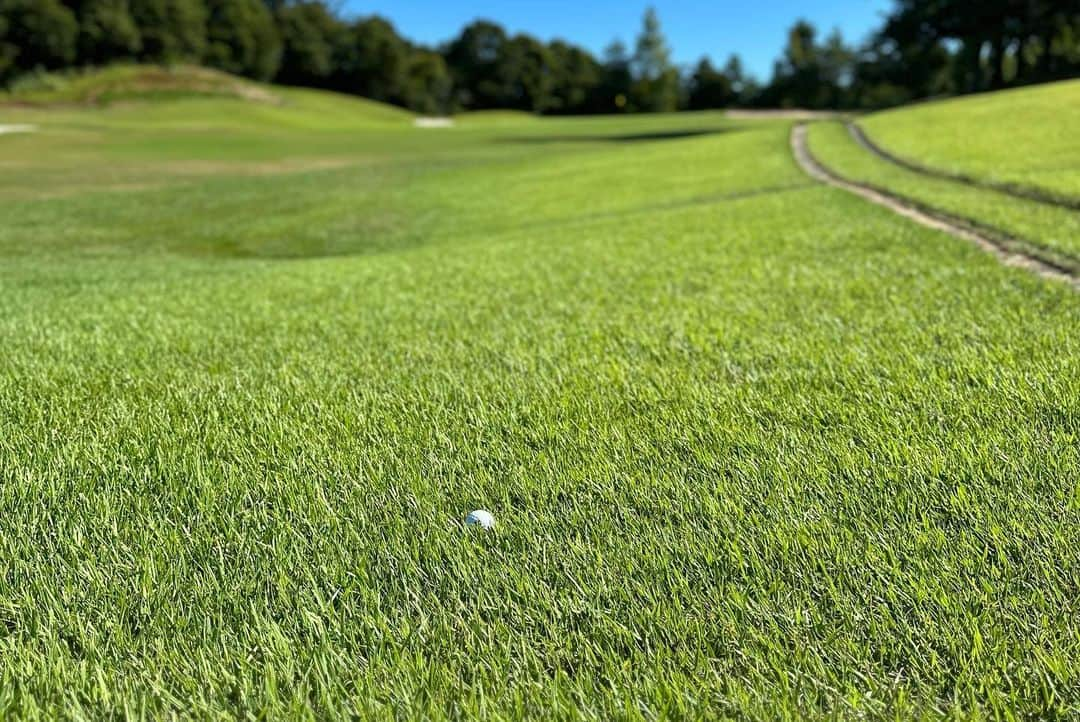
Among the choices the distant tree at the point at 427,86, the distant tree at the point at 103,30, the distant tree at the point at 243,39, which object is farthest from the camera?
the distant tree at the point at 427,86

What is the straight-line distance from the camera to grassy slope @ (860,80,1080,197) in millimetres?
9898

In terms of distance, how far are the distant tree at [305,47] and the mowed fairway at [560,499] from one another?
3278 inches

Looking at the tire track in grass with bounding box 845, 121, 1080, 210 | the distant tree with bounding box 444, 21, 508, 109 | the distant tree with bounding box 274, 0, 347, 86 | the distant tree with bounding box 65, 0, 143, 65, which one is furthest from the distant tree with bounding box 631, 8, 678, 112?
the tire track in grass with bounding box 845, 121, 1080, 210

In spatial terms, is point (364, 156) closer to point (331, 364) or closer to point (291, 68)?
point (331, 364)

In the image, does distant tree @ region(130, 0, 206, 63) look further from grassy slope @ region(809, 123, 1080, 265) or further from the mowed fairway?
the mowed fairway

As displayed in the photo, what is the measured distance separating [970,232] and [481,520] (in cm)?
588

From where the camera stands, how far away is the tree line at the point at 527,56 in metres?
42.1

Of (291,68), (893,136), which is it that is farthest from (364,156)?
(291,68)

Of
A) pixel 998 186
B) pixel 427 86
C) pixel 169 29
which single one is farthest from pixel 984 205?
pixel 427 86

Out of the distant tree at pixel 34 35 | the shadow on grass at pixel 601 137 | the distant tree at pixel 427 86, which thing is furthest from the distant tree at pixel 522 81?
the shadow on grass at pixel 601 137

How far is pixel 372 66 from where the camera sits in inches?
3162

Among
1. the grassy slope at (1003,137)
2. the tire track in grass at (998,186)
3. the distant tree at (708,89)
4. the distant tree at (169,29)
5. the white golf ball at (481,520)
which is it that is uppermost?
the distant tree at (169,29)

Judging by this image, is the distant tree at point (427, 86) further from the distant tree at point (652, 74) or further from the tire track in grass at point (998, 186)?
the tire track in grass at point (998, 186)

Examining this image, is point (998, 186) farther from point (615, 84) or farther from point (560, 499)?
point (615, 84)
